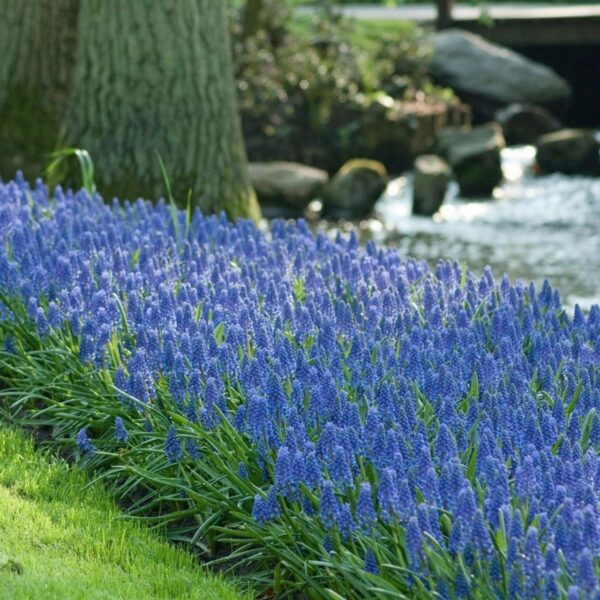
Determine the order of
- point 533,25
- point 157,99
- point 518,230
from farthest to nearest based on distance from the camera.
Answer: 1. point 533,25
2. point 518,230
3. point 157,99

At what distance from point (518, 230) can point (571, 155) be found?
4.46 metres

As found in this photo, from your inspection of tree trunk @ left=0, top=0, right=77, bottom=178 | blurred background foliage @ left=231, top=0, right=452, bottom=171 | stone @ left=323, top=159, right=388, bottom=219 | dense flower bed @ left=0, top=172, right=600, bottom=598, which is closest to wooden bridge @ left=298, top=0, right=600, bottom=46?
blurred background foliage @ left=231, top=0, right=452, bottom=171

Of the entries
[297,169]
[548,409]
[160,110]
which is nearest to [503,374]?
[548,409]

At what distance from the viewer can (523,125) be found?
20859 millimetres

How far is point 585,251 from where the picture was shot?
13.6 metres

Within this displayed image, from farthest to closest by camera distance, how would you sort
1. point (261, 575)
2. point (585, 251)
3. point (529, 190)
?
point (529, 190)
point (585, 251)
point (261, 575)

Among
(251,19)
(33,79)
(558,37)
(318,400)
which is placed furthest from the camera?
(558,37)

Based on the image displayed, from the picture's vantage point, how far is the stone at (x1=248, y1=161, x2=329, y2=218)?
1527cm

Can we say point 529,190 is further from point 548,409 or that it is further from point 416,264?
point 548,409

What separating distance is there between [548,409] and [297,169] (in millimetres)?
11286

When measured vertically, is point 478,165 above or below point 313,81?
below

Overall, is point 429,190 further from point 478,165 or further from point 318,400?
point 318,400

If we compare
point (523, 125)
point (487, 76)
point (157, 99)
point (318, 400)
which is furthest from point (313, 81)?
point (318, 400)

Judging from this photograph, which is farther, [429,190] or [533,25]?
[533,25]
